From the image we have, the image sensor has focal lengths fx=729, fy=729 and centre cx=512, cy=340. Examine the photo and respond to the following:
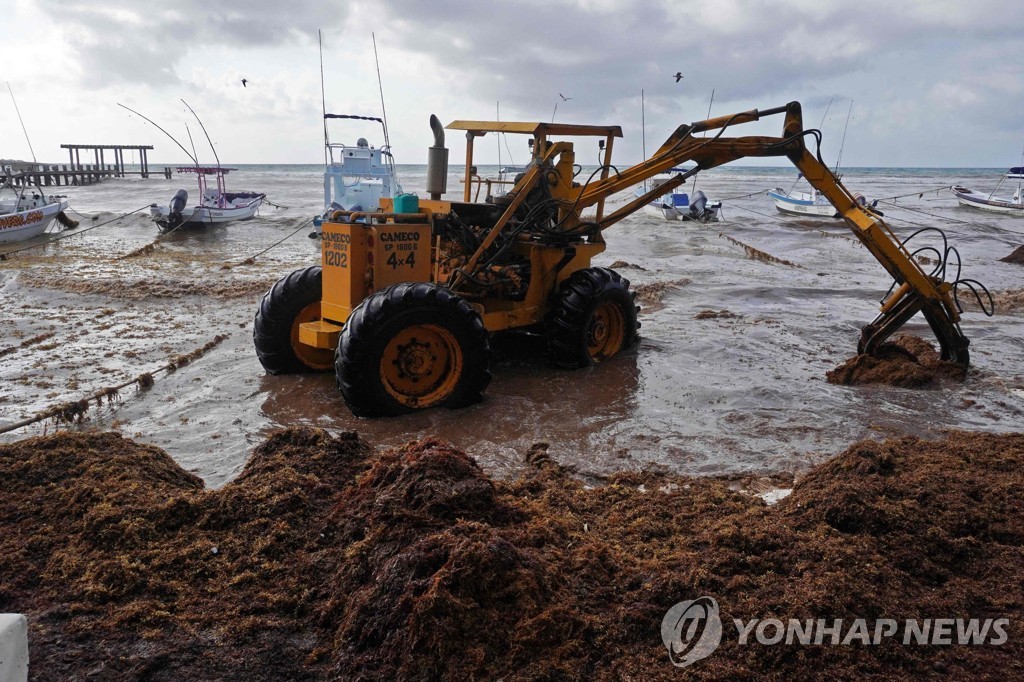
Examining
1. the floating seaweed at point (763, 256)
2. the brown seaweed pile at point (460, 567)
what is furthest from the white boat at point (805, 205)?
the brown seaweed pile at point (460, 567)

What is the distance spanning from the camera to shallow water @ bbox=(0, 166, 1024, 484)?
5.67 meters

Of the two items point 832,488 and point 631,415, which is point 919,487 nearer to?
point 832,488

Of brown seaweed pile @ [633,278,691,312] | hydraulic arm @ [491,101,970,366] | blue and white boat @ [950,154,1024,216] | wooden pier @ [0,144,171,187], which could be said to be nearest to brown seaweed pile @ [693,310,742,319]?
brown seaweed pile @ [633,278,691,312]

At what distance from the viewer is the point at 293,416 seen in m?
6.12

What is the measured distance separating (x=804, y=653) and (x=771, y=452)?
2.92 metres

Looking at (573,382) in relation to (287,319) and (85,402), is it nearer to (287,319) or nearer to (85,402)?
(287,319)

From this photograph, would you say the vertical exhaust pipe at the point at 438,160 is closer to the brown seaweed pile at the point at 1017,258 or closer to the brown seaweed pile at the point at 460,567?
the brown seaweed pile at the point at 460,567

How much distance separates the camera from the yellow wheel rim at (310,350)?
7.05 m

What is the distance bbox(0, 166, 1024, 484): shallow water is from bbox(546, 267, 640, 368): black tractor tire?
241 mm

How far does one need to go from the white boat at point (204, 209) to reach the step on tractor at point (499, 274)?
16246 millimetres

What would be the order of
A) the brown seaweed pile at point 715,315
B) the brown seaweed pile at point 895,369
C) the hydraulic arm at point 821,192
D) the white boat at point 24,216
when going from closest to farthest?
the brown seaweed pile at point 895,369, the hydraulic arm at point 821,192, the brown seaweed pile at point 715,315, the white boat at point 24,216

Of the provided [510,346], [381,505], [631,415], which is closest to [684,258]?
[510,346]

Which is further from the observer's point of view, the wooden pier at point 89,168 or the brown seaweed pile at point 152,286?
the wooden pier at point 89,168

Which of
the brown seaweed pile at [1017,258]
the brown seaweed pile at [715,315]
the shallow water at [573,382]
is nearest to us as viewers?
the shallow water at [573,382]
